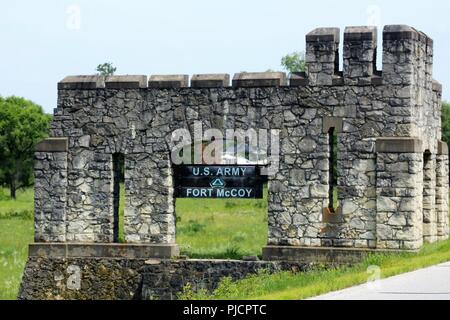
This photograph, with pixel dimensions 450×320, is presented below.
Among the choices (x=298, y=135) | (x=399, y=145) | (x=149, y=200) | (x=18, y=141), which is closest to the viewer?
(x=399, y=145)

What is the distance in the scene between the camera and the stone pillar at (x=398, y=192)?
2017 cm

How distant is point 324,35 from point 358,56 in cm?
73

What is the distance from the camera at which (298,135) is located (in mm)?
20891

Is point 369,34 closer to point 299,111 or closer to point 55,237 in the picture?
point 299,111

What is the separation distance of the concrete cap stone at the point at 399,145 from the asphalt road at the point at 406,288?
4.02 m

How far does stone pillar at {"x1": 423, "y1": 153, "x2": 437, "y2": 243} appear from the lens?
2238 centimetres

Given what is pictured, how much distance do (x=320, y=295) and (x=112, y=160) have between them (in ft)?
27.5

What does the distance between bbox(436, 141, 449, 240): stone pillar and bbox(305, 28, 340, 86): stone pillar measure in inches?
152

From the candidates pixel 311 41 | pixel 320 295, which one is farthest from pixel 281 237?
pixel 320 295

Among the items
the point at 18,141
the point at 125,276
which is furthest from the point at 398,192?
the point at 18,141

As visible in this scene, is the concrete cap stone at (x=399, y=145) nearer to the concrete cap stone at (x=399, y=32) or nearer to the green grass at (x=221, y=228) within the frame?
the concrete cap stone at (x=399, y=32)

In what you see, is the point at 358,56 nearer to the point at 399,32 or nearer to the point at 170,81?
the point at 399,32

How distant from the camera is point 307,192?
2081cm

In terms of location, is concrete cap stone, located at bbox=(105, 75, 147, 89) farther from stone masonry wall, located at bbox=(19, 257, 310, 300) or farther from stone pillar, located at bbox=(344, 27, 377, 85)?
stone pillar, located at bbox=(344, 27, 377, 85)
